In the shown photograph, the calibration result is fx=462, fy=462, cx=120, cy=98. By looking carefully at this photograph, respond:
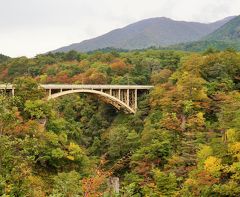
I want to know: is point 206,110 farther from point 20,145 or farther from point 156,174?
→ point 20,145

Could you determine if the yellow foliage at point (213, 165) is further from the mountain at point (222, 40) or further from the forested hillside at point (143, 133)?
the mountain at point (222, 40)

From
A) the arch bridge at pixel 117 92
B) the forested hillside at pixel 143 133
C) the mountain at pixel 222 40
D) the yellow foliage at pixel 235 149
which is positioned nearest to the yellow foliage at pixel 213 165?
the forested hillside at pixel 143 133

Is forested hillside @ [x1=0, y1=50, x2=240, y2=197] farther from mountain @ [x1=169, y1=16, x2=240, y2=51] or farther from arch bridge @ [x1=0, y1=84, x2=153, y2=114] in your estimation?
mountain @ [x1=169, y1=16, x2=240, y2=51]

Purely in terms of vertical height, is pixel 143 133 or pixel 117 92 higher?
pixel 117 92

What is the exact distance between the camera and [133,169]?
104ft

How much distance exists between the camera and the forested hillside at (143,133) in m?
22.2

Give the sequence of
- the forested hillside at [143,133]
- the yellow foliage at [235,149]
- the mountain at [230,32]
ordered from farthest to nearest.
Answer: the mountain at [230,32], the yellow foliage at [235,149], the forested hillside at [143,133]

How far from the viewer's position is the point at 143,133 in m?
34.0

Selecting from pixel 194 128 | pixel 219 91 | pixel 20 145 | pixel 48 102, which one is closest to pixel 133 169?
pixel 194 128

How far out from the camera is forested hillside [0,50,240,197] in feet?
72.8

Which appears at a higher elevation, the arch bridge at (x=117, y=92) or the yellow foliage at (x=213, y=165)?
the arch bridge at (x=117, y=92)

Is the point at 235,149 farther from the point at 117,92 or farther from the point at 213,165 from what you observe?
the point at 117,92

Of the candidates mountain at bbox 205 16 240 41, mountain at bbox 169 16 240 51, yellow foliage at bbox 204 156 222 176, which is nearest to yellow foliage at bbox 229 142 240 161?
yellow foliage at bbox 204 156 222 176

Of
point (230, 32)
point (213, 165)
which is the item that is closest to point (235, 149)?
point (213, 165)
